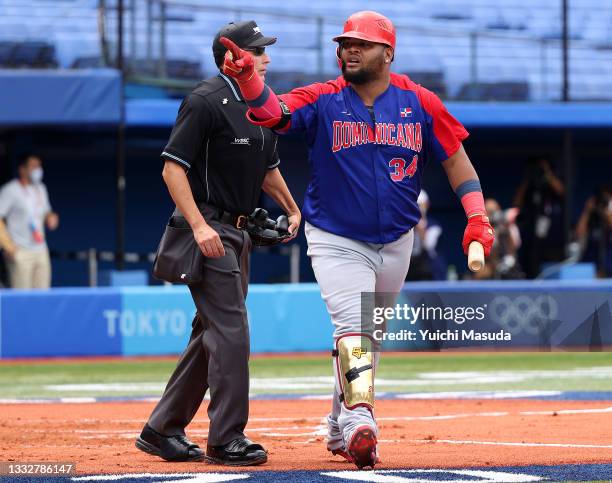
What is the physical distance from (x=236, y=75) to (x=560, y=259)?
14.1m

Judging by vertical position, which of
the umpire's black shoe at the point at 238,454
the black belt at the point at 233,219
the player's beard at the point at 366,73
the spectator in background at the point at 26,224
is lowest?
the spectator in background at the point at 26,224

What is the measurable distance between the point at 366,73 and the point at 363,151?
0.35 metres

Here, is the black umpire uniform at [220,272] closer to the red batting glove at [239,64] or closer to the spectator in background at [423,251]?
the red batting glove at [239,64]

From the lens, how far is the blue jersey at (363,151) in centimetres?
587

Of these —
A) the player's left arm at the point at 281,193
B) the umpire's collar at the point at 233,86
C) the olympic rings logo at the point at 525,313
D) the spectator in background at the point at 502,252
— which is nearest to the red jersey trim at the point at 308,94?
the umpire's collar at the point at 233,86

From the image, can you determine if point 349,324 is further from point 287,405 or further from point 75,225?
point 75,225

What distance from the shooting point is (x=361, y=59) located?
5.82 m

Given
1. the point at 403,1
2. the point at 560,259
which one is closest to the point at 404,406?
the point at 560,259

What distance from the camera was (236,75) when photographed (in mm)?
5621

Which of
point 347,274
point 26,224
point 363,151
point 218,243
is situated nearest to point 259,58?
point 363,151

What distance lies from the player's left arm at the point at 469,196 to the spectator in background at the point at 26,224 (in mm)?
9724

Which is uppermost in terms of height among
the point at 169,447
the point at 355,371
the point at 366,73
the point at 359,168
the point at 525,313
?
the point at 366,73

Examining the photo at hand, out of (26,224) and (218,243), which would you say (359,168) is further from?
(26,224)

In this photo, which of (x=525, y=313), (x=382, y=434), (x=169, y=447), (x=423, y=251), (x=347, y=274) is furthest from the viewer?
(x=423, y=251)
